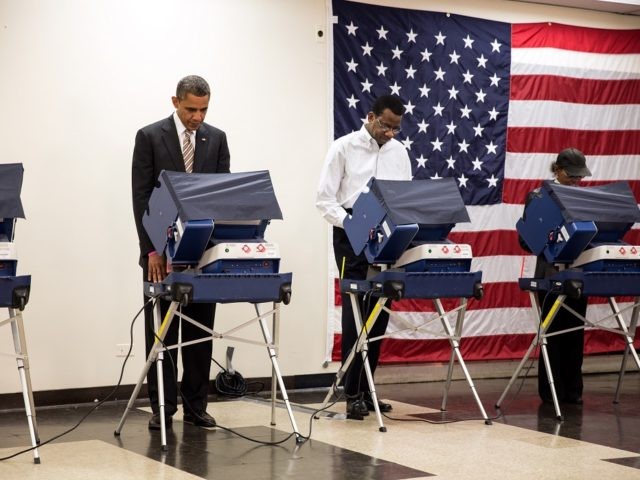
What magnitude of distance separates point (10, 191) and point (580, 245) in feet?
9.64

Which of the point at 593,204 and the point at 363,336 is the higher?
the point at 593,204

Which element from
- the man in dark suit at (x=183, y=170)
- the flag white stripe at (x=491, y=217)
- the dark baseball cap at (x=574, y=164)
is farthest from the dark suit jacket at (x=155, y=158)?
the flag white stripe at (x=491, y=217)

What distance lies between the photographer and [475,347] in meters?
7.40

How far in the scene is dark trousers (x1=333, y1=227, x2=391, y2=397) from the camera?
5480 mm

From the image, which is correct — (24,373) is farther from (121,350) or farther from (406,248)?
(406,248)

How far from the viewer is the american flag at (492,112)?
692cm

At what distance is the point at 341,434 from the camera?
492 cm

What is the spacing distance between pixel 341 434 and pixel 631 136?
13.9ft

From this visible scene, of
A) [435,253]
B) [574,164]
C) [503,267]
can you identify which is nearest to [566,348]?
[574,164]

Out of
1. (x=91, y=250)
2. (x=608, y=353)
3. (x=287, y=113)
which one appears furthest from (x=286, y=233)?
(x=608, y=353)

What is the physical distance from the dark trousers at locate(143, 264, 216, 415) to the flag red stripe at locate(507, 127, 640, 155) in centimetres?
329

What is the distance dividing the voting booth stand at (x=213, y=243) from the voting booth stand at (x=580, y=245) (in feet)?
5.64

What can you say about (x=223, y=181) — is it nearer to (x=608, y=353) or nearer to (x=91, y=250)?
(x=91, y=250)

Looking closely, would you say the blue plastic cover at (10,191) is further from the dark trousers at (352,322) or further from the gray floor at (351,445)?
the dark trousers at (352,322)
